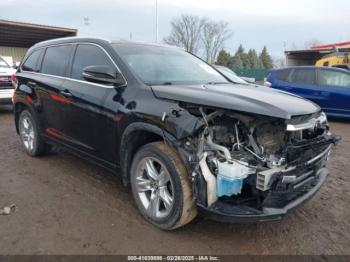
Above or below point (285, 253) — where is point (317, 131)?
above

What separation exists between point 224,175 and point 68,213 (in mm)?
1766

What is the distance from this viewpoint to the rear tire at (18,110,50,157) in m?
5.33

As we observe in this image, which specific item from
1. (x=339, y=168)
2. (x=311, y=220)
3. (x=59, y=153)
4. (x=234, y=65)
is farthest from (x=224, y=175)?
(x=234, y=65)

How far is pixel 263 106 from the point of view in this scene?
2852mm

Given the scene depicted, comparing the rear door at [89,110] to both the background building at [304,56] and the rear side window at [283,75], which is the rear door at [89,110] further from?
the background building at [304,56]

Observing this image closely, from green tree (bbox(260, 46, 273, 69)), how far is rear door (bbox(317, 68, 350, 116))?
178 ft

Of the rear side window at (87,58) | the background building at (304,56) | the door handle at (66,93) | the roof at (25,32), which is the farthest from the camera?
the background building at (304,56)

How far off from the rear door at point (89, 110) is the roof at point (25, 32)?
63.0 feet

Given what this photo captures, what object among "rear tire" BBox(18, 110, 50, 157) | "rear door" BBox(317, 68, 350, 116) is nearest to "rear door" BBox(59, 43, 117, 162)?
"rear tire" BBox(18, 110, 50, 157)

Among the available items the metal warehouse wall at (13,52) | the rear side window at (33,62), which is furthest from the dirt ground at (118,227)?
the metal warehouse wall at (13,52)

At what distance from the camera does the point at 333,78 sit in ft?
32.1

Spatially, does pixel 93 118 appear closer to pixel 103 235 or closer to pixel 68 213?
pixel 68 213

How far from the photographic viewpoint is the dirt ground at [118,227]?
10.0 feet

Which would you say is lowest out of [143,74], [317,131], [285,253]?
[285,253]
